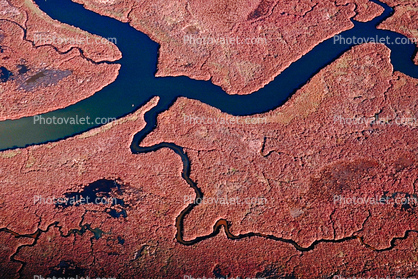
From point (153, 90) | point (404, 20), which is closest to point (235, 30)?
point (153, 90)

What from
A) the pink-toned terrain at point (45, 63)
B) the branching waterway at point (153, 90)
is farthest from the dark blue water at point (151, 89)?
the pink-toned terrain at point (45, 63)

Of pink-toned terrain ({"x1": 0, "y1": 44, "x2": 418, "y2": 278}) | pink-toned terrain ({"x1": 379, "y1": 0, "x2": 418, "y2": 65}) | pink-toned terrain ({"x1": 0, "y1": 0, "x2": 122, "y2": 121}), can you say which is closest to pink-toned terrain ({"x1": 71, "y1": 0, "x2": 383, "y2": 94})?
pink-toned terrain ({"x1": 379, "y1": 0, "x2": 418, "y2": 65})

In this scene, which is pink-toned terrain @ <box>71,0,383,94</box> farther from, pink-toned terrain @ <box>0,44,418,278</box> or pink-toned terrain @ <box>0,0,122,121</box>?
pink-toned terrain @ <box>0,0,122,121</box>

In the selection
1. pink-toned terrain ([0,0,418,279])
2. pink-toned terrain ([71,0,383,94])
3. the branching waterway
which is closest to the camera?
pink-toned terrain ([0,0,418,279])

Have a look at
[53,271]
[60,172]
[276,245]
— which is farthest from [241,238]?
[60,172]

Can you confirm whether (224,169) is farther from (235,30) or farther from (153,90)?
(235,30)

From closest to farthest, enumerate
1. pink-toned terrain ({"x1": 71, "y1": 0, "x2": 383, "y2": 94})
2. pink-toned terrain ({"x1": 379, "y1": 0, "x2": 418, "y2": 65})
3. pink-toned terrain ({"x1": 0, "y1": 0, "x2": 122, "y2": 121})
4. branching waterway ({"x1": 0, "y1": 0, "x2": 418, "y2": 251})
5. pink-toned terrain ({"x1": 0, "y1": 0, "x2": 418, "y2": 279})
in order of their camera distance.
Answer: pink-toned terrain ({"x1": 0, "y1": 0, "x2": 418, "y2": 279}) < branching waterway ({"x1": 0, "y1": 0, "x2": 418, "y2": 251}) < pink-toned terrain ({"x1": 0, "y1": 0, "x2": 122, "y2": 121}) < pink-toned terrain ({"x1": 71, "y1": 0, "x2": 383, "y2": 94}) < pink-toned terrain ({"x1": 379, "y1": 0, "x2": 418, "y2": 65})

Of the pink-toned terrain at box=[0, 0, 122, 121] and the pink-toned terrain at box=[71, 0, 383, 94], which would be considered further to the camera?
the pink-toned terrain at box=[71, 0, 383, 94]
